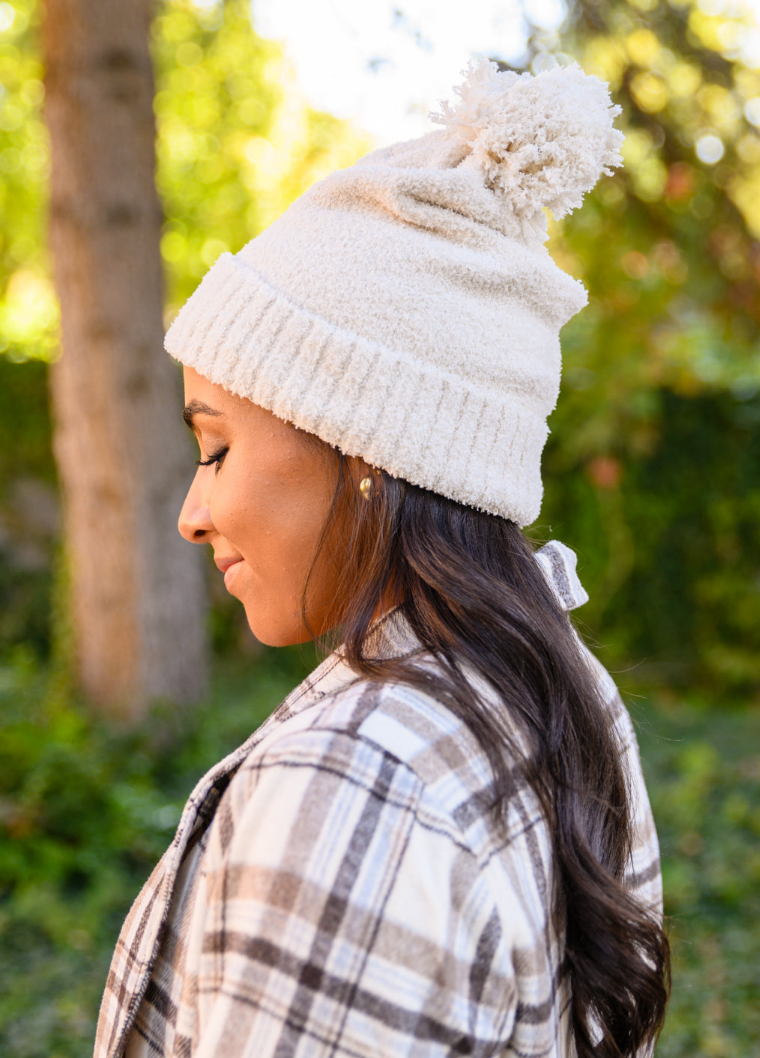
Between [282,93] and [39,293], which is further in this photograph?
[39,293]

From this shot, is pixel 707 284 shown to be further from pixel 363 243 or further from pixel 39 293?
pixel 39 293

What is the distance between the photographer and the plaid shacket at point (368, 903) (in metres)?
0.85

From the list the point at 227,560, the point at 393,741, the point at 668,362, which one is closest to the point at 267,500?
the point at 227,560

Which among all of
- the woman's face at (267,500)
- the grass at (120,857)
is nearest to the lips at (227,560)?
the woman's face at (267,500)

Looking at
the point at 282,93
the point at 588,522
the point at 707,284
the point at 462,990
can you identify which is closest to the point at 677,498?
the point at 588,522

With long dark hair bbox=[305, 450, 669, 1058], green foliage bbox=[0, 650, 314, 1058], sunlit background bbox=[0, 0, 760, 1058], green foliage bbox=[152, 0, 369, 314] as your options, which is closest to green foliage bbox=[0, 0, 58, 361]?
sunlit background bbox=[0, 0, 760, 1058]

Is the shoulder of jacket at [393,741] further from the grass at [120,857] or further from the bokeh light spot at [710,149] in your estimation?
the bokeh light spot at [710,149]

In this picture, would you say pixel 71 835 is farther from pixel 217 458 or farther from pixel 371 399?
pixel 371 399

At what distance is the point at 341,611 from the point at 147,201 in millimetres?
4400

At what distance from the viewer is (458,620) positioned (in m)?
1.12

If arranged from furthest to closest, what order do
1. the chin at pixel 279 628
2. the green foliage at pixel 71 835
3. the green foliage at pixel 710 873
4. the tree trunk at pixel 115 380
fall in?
the tree trunk at pixel 115 380, the green foliage at pixel 710 873, the green foliage at pixel 71 835, the chin at pixel 279 628

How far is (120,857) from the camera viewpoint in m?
4.28

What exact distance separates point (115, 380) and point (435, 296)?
13.6ft

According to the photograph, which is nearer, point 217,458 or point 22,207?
point 217,458
